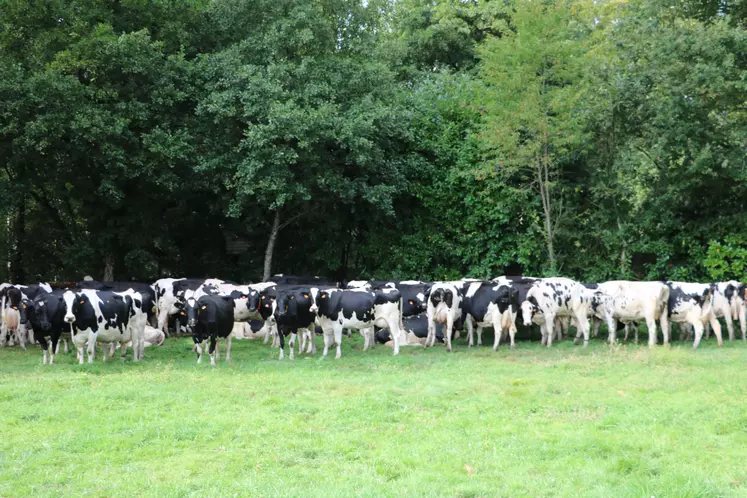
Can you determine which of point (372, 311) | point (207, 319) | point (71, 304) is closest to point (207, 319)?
point (207, 319)

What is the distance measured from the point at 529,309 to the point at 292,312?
6.09 m

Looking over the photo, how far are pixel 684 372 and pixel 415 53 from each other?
29360 millimetres

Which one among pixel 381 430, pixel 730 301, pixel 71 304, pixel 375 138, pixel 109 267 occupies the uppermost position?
pixel 375 138

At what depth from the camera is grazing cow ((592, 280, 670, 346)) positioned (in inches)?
696

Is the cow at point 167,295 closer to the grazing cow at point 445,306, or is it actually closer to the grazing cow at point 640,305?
the grazing cow at point 445,306

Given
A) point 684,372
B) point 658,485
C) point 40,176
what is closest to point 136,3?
point 40,176

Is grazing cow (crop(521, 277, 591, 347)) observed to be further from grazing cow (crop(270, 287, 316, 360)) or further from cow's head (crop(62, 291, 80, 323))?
cow's head (crop(62, 291, 80, 323))

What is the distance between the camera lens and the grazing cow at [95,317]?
50.8 feet

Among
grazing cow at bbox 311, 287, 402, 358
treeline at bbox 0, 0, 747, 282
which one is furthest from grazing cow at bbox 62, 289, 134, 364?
treeline at bbox 0, 0, 747, 282

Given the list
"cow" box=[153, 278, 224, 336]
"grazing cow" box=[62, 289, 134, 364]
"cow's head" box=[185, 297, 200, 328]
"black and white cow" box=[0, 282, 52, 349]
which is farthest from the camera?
"cow" box=[153, 278, 224, 336]

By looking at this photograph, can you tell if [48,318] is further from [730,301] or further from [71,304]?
[730,301]

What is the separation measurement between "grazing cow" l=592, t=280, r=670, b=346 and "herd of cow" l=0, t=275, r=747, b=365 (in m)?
0.02

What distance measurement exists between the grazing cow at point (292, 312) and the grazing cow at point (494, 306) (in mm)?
4129

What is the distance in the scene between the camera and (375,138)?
27.6 metres
